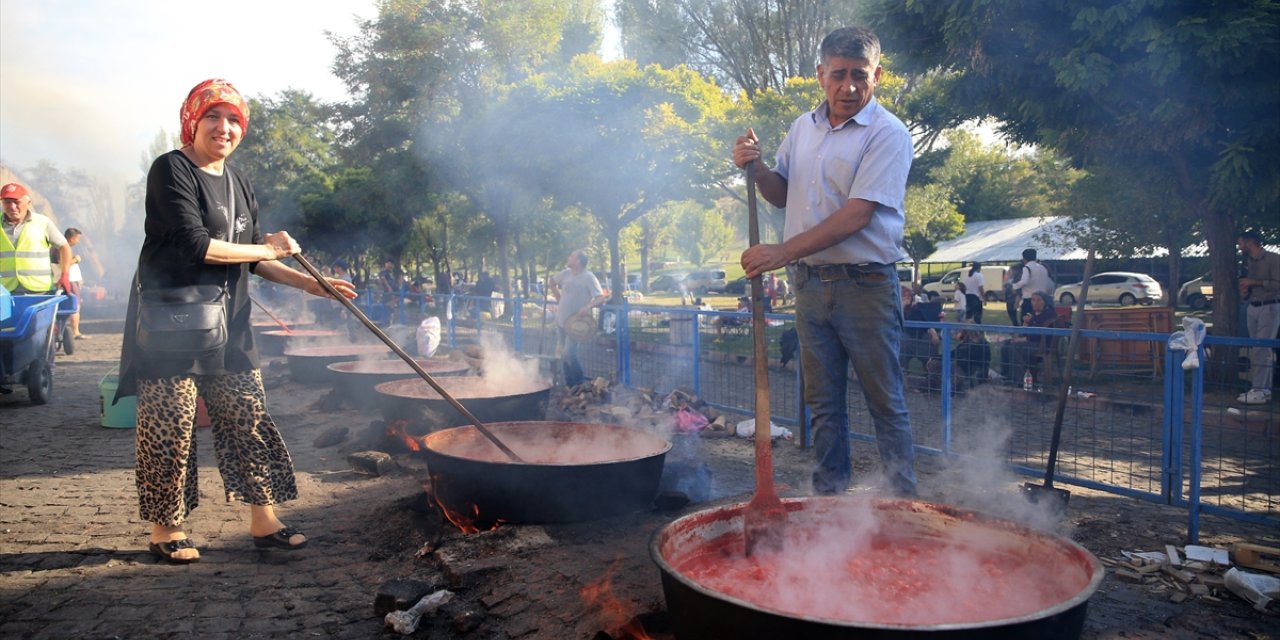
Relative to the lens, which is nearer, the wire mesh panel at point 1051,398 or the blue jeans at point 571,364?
the wire mesh panel at point 1051,398

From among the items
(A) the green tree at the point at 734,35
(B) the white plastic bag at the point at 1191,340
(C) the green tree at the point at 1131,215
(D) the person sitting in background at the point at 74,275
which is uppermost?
(A) the green tree at the point at 734,35

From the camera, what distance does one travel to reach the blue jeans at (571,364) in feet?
34.2

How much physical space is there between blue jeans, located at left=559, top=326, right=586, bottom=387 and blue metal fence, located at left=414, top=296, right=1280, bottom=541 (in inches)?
14.5

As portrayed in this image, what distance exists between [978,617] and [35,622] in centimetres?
367

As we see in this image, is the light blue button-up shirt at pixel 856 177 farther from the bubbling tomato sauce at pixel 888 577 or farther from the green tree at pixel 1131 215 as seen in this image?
the green tree at pixel 1131 215

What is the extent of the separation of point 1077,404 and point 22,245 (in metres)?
10.8

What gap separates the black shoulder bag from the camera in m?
3.76

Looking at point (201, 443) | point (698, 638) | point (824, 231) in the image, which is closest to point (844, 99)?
point (824, 231)

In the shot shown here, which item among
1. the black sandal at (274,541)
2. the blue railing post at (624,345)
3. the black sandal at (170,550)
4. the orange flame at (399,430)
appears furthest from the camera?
the blue railing post at (624,345)

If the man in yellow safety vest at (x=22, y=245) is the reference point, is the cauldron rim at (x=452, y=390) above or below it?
below

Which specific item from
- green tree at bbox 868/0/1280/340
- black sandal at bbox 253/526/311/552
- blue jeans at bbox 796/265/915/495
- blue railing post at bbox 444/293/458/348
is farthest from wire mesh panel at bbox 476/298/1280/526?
blue railing post at bbox 444/293/458/348

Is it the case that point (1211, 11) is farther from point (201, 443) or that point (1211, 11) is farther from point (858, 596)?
point (201, 443)

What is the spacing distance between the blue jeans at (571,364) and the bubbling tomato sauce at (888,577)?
24.2 feet

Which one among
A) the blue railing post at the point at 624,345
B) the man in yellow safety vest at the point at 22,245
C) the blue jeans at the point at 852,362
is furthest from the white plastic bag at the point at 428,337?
the blue jeans at the point at 852,362
